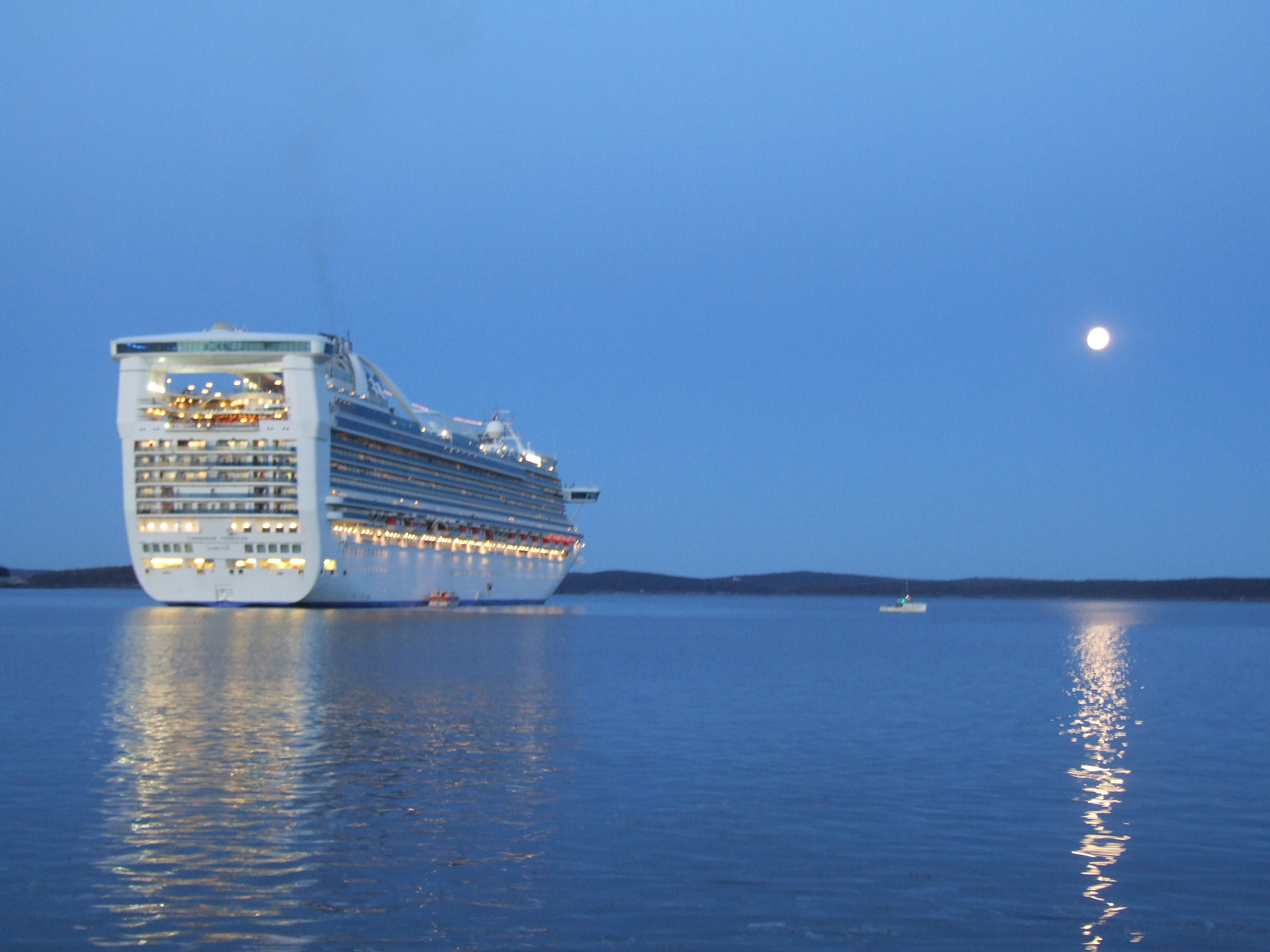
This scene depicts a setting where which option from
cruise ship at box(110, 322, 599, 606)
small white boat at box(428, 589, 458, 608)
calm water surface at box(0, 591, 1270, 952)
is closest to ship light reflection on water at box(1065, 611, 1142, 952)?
calm water surface at box(0, 591, 1270, 952)

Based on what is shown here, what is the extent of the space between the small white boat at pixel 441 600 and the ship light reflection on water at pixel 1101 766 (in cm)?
5891

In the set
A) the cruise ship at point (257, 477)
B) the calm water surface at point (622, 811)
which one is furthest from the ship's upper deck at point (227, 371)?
the calm water surface at point (622, 811)

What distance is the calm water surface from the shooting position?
40.5 feet

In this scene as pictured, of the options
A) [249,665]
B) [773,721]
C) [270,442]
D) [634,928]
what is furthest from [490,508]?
[634,928]

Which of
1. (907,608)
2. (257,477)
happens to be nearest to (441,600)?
(257,477)

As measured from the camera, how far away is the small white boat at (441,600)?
106 metres

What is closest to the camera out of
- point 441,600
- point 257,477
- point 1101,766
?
point 1101,766

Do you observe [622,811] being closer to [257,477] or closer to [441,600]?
[257,477]

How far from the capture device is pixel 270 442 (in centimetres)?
9125

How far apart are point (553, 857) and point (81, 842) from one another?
551cm

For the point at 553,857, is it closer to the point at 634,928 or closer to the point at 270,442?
the point at 634,928

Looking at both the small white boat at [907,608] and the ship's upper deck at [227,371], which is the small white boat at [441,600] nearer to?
the ship's upper deck at [227,371]

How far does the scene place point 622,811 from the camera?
1767 centimetres

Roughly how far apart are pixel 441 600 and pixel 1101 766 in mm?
86143
